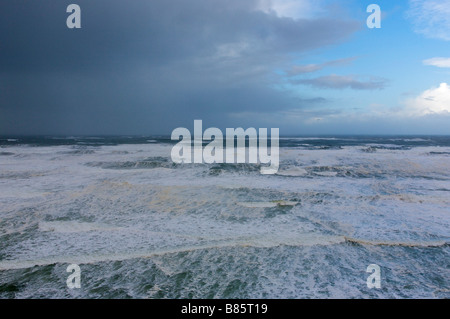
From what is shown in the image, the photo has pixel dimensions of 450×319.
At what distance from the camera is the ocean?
4645 millimetres

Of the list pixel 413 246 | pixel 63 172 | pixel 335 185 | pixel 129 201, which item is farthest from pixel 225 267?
pixel 63 172

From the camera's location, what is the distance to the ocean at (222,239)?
464cm

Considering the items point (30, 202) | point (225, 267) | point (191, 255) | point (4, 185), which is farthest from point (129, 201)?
point (4, 185)

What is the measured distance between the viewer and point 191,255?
5684 mm

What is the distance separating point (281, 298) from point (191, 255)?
81.9 inches

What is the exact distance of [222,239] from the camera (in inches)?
256

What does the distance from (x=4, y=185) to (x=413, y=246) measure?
584 inches

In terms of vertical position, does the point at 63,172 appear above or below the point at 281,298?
above

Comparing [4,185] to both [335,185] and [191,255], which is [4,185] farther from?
[335,185]

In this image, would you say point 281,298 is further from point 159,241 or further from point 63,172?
point 63,172
